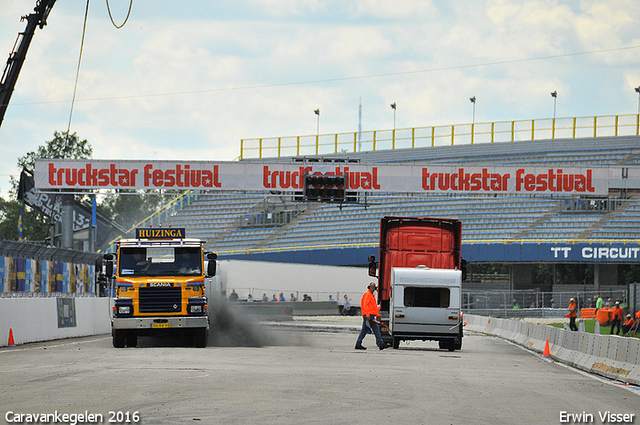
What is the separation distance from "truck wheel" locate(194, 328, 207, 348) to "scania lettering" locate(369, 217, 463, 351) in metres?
5.40

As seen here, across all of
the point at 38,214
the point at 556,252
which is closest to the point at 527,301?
the point at 556,252

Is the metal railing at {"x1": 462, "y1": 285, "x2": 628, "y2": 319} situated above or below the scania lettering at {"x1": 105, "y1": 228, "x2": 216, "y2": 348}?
below

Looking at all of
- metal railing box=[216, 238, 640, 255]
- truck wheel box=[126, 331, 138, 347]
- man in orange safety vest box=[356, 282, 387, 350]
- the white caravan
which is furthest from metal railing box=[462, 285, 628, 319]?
truck wheel box=[126, 331, 138, 347]

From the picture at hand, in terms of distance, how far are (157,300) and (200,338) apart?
147 cm

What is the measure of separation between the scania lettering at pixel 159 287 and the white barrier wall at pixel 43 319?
306 cm

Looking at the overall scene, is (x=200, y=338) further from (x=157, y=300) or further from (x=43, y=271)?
(x=43, y=271)

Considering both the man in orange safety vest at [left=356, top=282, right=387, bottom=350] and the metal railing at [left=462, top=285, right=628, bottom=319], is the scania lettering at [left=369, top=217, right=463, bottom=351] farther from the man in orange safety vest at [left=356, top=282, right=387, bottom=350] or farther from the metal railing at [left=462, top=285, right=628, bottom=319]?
the metal railing at [left=462, top=285, right=628, bottom=319]

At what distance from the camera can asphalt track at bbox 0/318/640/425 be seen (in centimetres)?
997

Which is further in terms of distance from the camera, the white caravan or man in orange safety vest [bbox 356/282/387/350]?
the white caravan

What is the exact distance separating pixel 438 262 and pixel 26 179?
82.0ft

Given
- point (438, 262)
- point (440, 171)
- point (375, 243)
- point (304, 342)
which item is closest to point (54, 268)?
point (304, 342)

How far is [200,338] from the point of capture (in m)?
22.2

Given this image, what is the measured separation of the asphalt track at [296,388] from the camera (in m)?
9.97

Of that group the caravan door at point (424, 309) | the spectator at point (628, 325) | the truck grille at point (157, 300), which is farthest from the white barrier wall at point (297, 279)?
the truck grille at point (157, 300)
